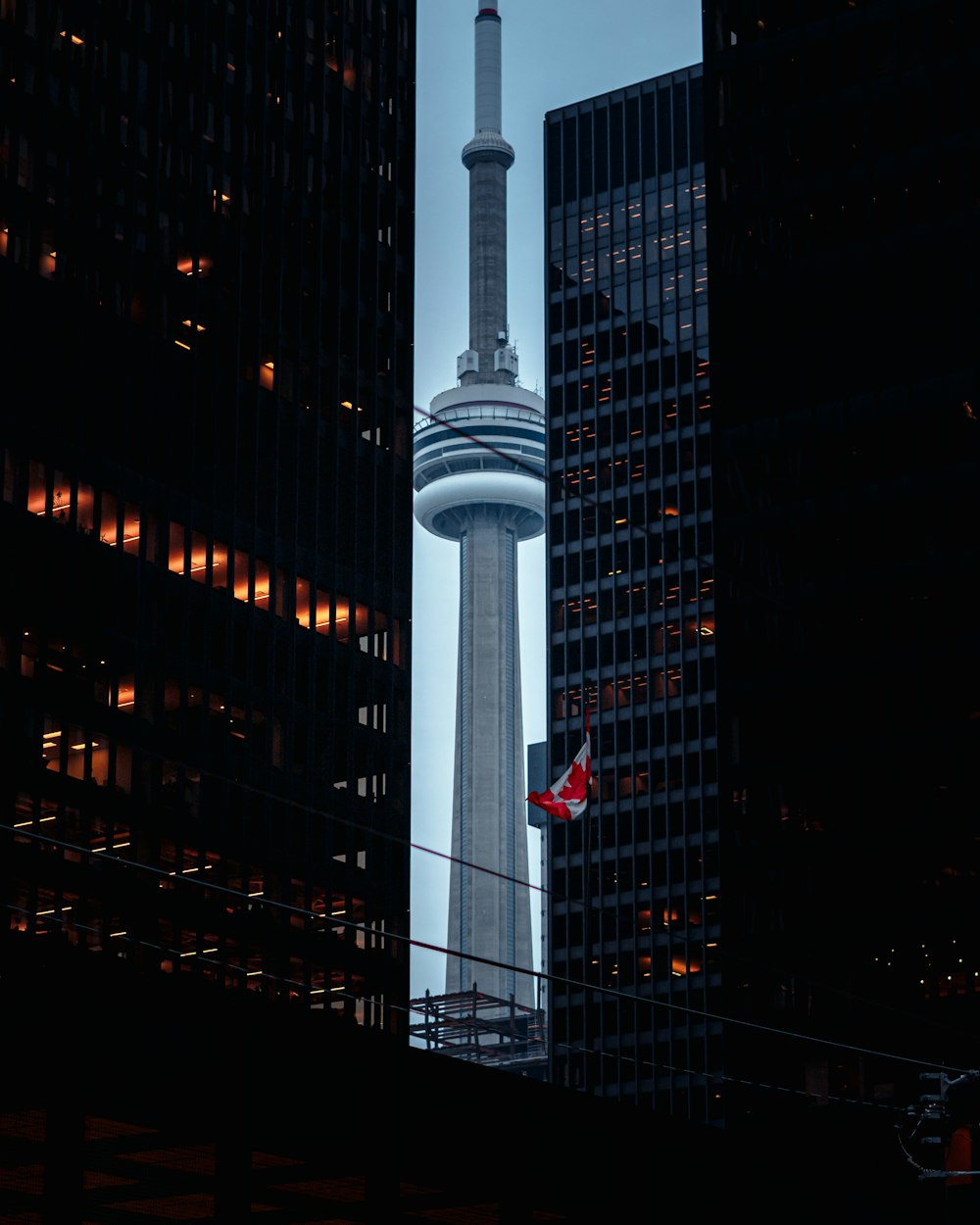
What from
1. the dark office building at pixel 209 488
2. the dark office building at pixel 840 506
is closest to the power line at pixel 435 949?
the dark office building at pixel 209 488

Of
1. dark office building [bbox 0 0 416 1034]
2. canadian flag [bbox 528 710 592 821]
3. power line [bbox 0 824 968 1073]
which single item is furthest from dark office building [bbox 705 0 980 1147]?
dark office building [bbox 0 0 416 1034]

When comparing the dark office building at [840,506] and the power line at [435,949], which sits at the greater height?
the dark office building at [840,506]

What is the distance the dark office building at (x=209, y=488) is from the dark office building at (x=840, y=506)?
86.8ft

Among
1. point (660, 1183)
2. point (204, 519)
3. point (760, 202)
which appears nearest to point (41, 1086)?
point (660, 1183)

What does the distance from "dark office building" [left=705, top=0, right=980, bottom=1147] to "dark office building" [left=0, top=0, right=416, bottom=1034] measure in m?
26.5

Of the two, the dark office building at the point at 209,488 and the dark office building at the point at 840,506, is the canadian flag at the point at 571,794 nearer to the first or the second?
the dark office building at the point at 840,506

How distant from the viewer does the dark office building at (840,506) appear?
11038cm

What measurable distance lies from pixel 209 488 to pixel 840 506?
130ft

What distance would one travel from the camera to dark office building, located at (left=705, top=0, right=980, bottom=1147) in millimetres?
110375

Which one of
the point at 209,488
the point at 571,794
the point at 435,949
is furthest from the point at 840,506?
the point at 435,949

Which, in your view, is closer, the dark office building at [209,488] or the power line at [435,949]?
the power line at [435,949]

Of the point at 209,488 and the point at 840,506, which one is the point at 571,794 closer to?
the point at 840,506

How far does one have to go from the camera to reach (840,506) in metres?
116

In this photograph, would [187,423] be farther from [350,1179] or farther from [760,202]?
[350,1179]
